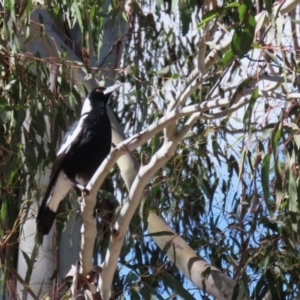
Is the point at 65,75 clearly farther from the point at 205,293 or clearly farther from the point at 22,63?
the point at 205,293

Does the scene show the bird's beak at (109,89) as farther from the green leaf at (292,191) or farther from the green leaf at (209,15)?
the green leaf at (209,15)

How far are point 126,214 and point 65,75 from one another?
0.84m

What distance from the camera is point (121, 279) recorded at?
11.3 feet

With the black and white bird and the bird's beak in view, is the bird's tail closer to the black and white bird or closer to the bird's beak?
the black and white bird

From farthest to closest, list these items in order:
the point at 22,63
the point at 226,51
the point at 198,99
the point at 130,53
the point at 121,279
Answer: the point at 130,53, the point at 121,279, the point at 198,99, the point at 22,63, the point at 226,51

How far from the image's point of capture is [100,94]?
3266 millimetres

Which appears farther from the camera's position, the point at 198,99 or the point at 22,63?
the point at 198,99

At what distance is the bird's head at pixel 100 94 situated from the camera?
3.23 metres

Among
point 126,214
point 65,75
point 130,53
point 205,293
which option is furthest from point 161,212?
point 130,53

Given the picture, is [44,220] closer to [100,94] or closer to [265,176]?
[100,94]

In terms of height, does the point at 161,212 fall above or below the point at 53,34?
below

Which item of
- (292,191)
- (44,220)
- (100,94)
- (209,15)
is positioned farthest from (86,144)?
(209,15)

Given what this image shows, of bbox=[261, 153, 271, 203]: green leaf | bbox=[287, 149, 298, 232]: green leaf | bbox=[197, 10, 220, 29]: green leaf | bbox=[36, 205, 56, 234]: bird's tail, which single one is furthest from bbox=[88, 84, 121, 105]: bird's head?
bbox=[197, 10, 220, 29]: green leaf

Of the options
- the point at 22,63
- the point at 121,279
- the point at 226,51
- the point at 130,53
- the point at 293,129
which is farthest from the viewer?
the point at 130,53
